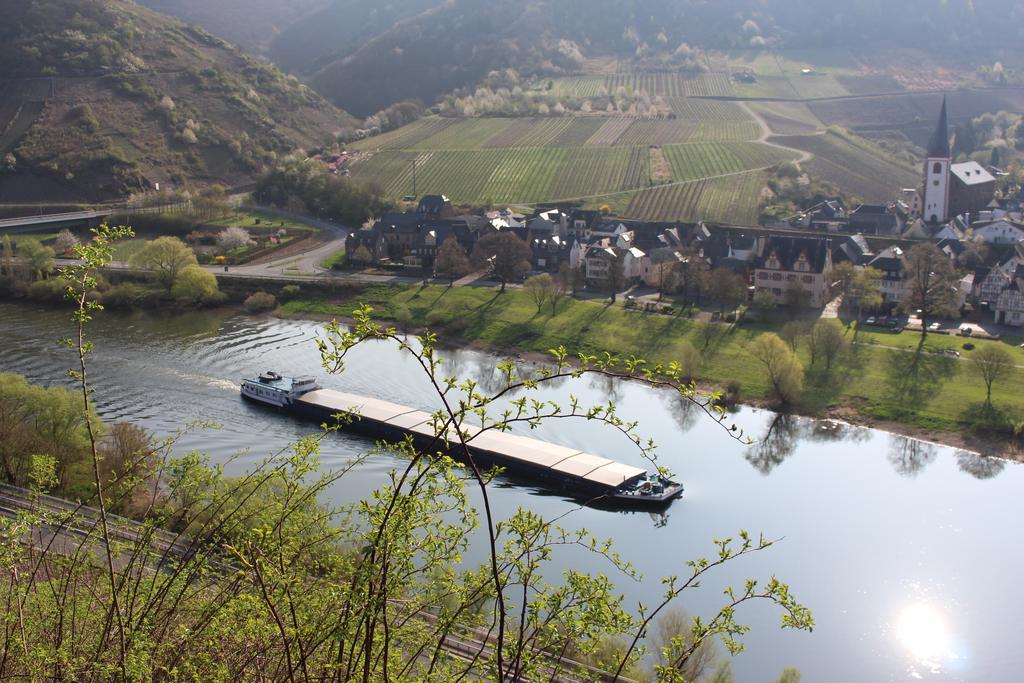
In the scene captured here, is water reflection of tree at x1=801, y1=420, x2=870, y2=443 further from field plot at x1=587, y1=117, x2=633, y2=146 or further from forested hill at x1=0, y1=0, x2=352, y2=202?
forested hill at x1=0, y1=0, x2=352, y2=202

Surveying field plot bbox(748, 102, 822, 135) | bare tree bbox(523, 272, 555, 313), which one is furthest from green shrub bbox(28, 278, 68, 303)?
field plot bbox(748, 102, 822, 135)

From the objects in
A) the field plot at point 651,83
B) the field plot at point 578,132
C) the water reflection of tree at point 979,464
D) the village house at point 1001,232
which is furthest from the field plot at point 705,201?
the field plot at point 651,83

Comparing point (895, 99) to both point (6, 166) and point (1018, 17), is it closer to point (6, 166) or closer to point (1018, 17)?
point (1018, 17)

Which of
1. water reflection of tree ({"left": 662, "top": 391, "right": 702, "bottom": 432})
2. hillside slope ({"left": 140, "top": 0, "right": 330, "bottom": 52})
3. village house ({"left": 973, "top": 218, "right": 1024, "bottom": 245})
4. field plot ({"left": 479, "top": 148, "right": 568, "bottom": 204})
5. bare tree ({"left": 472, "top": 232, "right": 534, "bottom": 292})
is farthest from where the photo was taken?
hillside slope ({"left": 140, "top": 0, "right": 330, "bottom": 52})

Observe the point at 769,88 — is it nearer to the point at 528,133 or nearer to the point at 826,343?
the point at 528,133

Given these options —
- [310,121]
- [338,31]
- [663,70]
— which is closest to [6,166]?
[310,121]

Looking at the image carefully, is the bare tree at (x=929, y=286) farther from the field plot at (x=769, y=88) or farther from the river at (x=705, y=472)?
the field plot at (x=769, y=88)
